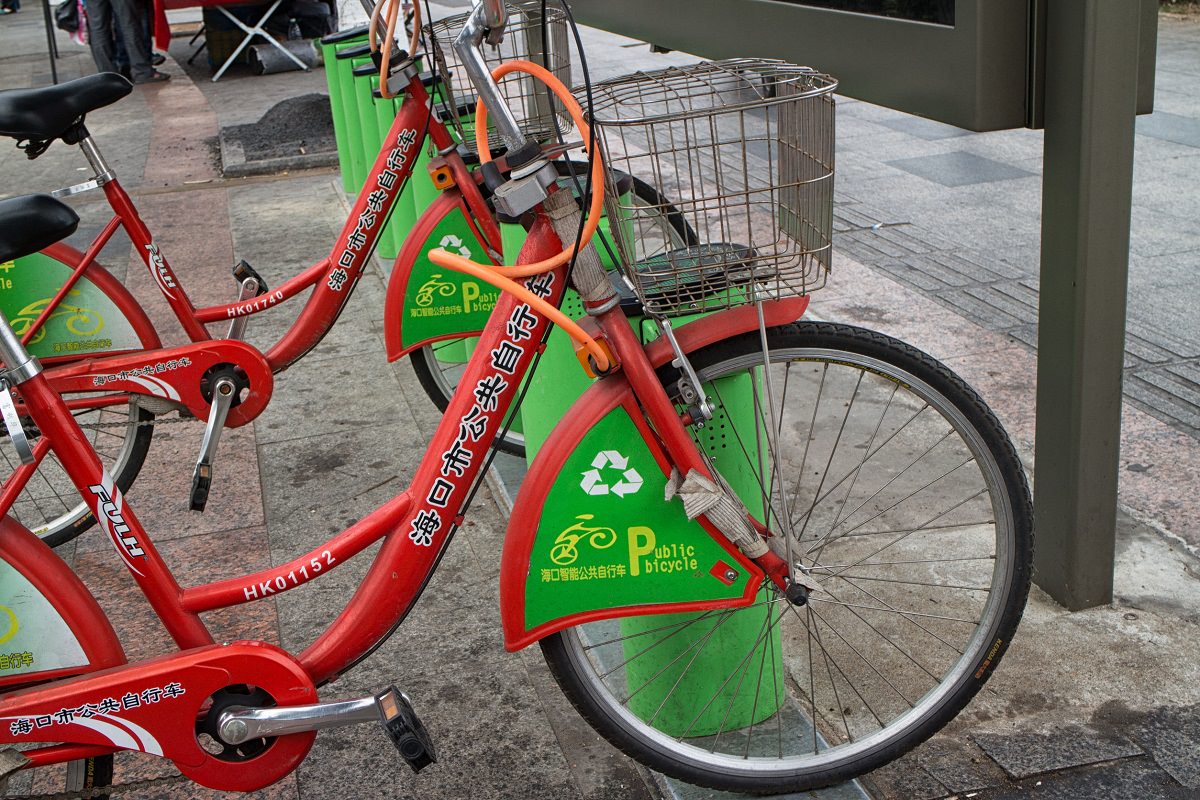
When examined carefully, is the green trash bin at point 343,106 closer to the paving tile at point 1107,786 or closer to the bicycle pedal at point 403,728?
the bicycle pedal at point 403,728

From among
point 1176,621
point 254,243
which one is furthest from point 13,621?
point 254,243

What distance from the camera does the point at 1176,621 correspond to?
10.5 ft

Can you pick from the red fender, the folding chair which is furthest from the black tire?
the folding chair

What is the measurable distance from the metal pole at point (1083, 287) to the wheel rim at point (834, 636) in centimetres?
20

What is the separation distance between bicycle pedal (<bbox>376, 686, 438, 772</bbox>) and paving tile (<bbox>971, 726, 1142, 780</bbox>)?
1.22 metres

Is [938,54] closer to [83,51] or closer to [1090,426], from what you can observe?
[1090,426]

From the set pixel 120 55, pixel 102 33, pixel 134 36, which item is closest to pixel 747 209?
pixel 134 36

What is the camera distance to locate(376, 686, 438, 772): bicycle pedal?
2469mm

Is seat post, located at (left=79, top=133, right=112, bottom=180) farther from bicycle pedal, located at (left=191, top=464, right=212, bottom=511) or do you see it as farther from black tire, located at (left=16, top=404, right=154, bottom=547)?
bicycle pedal, located at (left=191, top=464, right=212, bottom=511)

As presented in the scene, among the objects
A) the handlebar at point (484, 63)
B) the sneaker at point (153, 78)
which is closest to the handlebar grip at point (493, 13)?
the handlebar at point (484, 63)

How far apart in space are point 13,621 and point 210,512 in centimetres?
190

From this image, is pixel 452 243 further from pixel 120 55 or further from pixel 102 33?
pixel 120 55

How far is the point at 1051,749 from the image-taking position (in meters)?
2.78

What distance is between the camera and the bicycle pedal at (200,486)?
3775mm
